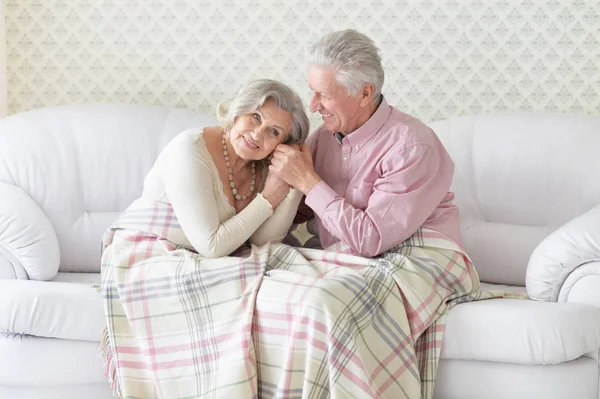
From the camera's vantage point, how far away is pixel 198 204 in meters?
2.63

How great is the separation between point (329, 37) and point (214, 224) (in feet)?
2.19

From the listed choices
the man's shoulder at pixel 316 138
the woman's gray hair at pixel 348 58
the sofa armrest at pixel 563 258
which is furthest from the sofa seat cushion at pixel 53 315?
the sofa armrest at pixel 563 258

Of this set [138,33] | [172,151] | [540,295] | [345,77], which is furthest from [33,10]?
[540,295]

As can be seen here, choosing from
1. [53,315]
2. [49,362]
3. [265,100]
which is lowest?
[49,362]

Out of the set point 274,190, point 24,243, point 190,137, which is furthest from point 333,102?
point 24,243

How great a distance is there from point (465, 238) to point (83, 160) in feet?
4.72

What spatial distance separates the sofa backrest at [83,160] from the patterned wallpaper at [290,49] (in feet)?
1.25

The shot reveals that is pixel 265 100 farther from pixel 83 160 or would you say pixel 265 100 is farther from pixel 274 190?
pixel 83 160

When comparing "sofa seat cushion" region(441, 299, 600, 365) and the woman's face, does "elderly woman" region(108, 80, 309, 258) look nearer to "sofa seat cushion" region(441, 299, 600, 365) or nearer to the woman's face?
the woman's face

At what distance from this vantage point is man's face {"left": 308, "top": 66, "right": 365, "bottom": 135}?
8.86 feet

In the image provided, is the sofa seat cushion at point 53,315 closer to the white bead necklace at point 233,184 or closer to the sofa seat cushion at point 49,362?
the sofa seat cushion at point 49,362

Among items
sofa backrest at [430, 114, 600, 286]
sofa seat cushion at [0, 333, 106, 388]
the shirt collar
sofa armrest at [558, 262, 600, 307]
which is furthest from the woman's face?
sofa armrest at [558, 262, 600, 307]

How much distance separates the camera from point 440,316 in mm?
2514

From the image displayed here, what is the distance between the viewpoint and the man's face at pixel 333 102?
2.70 metres
